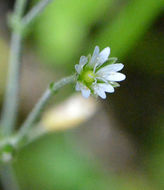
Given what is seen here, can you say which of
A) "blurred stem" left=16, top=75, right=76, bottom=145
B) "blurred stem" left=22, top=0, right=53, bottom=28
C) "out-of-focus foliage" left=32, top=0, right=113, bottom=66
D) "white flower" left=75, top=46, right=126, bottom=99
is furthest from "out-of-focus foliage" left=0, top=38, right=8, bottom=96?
"white flower" left=75, top=46, right=126, bottom=99

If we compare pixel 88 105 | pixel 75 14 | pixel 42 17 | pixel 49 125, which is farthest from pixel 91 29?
pixel 49 125

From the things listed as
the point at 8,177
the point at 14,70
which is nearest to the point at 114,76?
the point at 14,70

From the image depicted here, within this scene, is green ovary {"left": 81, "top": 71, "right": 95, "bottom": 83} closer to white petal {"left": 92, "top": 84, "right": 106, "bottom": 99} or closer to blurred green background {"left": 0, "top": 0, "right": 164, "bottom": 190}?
white petal {"left": 92, "top": 84, "right": 106, "bottom": 99}

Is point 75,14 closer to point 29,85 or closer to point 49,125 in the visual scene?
point 29,85

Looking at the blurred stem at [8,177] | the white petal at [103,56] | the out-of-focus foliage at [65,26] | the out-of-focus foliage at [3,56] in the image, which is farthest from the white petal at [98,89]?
the out-of-focus foliage at [3,56]

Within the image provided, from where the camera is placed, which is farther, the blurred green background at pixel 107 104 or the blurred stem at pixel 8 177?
the blurred green background at pixel 107 104

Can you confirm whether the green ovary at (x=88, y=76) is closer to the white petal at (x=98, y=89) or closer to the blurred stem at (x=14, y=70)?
the white petal at (x=98, y=89)

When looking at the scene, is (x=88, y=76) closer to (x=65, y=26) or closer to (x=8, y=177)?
(x=8, y=177)
